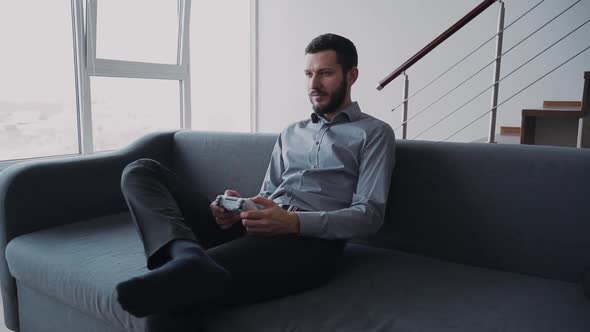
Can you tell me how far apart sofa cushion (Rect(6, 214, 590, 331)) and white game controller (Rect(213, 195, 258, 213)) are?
285mm

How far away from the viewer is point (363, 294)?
1.20 metres

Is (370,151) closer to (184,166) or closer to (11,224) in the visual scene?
(184,166)

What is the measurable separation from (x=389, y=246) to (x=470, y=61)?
2635 mm

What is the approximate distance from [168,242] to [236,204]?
0.25 m

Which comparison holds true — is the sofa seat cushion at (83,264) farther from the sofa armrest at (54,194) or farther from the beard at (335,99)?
the beard at (335,99)

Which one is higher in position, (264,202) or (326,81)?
(326,81)

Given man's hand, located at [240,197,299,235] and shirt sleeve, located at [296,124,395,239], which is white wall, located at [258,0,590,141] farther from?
man's hand, located at [240,197,299,235]

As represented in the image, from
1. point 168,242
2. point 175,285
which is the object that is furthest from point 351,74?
point 175,285

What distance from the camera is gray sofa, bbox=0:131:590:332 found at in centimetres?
110

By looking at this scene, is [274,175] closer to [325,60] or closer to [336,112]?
[336,112]

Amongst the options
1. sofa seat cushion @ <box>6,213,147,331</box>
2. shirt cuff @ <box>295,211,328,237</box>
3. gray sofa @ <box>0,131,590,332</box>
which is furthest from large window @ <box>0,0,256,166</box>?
shirt cuff @ <box>295,211,328,237</box>

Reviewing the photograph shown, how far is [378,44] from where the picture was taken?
4.18 metres

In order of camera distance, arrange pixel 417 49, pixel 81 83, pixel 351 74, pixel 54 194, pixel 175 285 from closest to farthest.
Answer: pixel 175 285, pixel 351 74, pixel 54 194, pixel 81 83, pixel 417 49

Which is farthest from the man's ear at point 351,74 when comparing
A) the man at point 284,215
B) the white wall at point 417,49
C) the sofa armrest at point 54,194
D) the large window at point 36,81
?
the white wall at point 417,49
